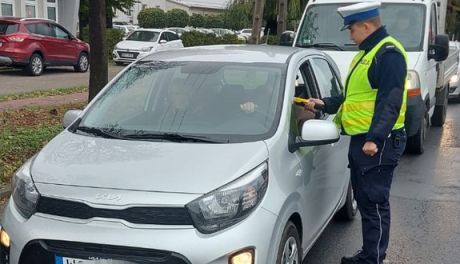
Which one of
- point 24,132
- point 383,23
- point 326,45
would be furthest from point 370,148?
point 24,132

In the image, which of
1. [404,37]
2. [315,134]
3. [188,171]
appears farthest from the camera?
[404,37]

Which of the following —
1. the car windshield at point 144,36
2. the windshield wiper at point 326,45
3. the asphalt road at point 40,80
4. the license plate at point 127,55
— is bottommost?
the asphalt road at point 40,80

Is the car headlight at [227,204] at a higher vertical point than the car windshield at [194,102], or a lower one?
lower

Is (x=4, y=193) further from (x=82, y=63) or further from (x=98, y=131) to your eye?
(x=82, y=63)

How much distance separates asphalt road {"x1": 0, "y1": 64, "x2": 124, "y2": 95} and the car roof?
9.72 m

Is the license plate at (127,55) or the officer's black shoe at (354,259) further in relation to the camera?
the license plate at (127,55)

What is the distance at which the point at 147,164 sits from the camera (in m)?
3.44

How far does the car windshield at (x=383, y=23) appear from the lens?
342 inches

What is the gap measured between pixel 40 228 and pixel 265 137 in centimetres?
144

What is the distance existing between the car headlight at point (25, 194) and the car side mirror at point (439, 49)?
21.8 ft

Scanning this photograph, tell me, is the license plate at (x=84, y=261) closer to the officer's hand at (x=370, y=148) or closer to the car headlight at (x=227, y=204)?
the car headlight at (x=227, y=204)

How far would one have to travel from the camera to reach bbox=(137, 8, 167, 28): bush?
61.6 meters

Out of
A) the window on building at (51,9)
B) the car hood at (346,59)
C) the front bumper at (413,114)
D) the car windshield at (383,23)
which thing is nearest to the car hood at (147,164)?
the front bumper at (413,114)

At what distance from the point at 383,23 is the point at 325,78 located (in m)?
4.01
